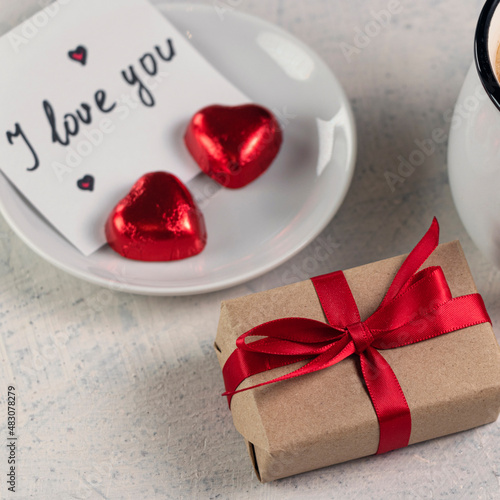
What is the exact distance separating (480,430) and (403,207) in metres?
0.29

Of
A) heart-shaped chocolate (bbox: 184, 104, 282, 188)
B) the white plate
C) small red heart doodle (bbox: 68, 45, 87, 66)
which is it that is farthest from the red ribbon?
small red heart doodle (bbox: 68, 45, 87, 66)

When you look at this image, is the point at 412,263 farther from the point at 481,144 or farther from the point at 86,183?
the point at 86,183

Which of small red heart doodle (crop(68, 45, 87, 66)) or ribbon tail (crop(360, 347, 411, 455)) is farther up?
small red heart doodle (crop(68, 45, 87, 66))

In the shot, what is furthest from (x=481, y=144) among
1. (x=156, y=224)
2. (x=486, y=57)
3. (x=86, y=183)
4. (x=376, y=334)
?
(x=86, y=183)

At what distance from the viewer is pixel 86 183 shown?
751 mm

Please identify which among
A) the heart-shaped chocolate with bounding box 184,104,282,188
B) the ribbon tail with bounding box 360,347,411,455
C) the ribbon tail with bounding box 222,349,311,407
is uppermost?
the heart-shaped chocolate with bounding box 184,104,282,188

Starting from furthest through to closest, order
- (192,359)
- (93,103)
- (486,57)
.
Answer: (93,103)
(192,359)
(486,57)

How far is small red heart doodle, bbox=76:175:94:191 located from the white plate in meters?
0.07

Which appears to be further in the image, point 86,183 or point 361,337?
point 86,183

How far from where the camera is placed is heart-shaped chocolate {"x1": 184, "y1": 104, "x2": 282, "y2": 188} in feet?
2.46

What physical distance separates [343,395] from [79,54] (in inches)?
22.1

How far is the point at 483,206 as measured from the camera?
60cm

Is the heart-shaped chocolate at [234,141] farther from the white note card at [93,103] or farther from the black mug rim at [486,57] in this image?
the black mug rim at [486,57]

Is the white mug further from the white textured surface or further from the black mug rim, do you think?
the white textured surface
